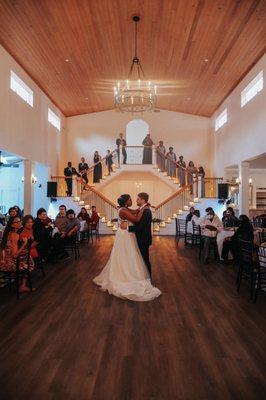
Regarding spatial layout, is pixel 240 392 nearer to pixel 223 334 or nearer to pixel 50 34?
pixel 223 334

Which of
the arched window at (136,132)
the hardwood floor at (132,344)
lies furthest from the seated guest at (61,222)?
the arched window at (136,132)

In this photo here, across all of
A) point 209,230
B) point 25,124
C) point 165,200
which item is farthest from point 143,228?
point 165,200

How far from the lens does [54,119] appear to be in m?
15.5

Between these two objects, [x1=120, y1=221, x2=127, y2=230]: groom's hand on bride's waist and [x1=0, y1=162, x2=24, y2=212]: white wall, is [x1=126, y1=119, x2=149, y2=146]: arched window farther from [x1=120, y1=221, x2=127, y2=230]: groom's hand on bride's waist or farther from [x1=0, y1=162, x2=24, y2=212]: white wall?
[x1=120, y1=221, x2=127, y2=230]: groom's hand on bride's waist

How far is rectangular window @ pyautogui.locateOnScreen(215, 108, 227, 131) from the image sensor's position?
584 inches

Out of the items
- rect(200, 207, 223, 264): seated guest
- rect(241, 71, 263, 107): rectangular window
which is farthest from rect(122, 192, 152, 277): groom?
rect(241, 71, 263, 107): rectangular window

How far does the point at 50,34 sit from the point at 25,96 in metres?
3.15

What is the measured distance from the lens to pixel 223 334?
394 cm

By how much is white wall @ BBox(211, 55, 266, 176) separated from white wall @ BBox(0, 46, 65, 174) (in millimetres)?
7110

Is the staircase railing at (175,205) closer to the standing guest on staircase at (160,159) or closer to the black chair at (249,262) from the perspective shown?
the standing guest on staircase at (160,159)

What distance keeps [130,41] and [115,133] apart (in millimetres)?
8453

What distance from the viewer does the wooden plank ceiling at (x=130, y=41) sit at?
7727 millimetres

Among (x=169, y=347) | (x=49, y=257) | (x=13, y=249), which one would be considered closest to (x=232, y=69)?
(x=49, y=257)

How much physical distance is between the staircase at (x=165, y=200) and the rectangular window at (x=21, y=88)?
3721 millimetres
